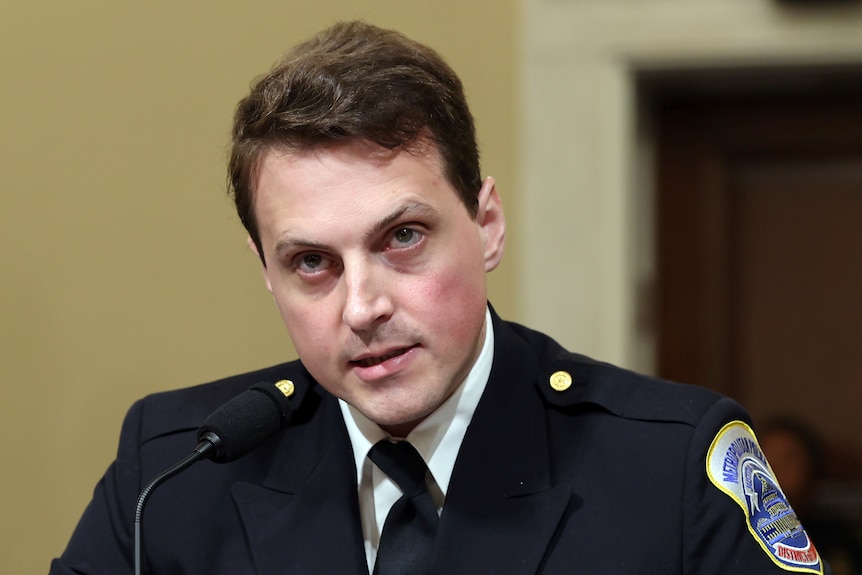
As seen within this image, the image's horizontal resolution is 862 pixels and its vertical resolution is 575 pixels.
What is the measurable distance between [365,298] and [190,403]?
517 mm

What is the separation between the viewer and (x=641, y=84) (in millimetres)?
2971

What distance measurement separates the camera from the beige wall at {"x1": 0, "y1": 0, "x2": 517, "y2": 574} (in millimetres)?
2627

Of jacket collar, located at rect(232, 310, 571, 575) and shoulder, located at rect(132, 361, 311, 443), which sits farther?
shoulder, located at rect(132, 361, 311, 443)

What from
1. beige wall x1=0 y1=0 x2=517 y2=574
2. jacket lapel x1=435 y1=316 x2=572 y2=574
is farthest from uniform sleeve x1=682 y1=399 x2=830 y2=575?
beige wall x1=0 y1=0 x2=517 y2=574

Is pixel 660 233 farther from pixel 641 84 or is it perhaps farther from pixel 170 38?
pixel 170 38

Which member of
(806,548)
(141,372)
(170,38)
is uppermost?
(170,38)

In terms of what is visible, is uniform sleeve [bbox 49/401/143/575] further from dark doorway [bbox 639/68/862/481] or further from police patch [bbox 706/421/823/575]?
dark doorway [bbox 639/68/862/481]

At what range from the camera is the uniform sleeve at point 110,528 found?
156cm

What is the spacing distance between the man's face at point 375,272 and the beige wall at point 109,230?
1390 mm

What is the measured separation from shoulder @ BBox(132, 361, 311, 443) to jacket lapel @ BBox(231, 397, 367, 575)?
10cm

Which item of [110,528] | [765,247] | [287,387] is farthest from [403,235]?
[765,247]

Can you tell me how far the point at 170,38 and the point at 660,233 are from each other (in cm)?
139

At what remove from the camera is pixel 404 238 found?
1.36m

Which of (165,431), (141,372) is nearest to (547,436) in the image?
(165,431)
